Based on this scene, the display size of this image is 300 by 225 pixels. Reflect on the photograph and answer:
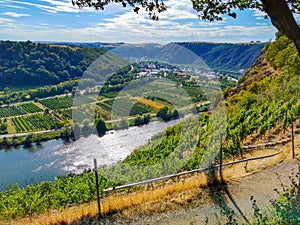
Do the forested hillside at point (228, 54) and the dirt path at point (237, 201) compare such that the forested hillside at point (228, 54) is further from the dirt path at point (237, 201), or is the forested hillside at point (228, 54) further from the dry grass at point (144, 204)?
the dry grass at point (144, 204)

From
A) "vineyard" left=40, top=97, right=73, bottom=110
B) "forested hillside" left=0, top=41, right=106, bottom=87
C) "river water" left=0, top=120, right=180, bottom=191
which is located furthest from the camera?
"forested hillside" left=0, top=41, right=106, bottom=87

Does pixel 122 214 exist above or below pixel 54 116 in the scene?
above

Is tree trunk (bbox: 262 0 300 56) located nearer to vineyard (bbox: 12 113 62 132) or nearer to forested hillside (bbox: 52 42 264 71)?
forested hillside (bbox: 52 42 264 71)

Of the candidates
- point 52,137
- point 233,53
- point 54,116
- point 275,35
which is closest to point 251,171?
point 275,35

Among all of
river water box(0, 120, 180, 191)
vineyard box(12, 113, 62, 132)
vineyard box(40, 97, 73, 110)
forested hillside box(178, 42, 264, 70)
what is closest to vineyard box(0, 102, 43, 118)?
vineyard box(40, 97, 73, 110)

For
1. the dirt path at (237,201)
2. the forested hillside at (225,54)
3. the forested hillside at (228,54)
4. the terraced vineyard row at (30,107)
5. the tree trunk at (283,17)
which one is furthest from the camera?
the terraced vineyard row at (30,107)

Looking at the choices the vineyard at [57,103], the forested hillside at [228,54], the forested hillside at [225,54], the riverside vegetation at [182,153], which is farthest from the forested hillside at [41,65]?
the riverside vegetation at [182,153]

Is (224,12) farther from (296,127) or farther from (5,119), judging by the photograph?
(5,119)
